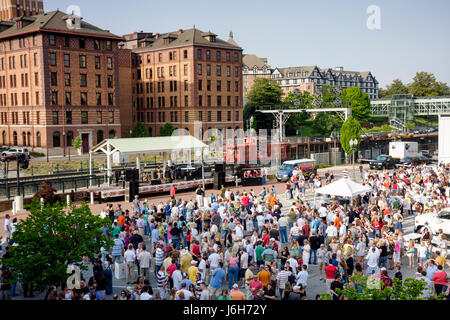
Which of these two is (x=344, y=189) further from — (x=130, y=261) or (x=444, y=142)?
(x=444, y=142)

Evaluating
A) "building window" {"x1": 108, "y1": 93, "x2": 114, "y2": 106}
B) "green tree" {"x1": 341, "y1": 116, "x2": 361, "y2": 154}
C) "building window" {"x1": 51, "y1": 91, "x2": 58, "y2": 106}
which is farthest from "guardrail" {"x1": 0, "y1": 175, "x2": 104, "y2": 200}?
"building window" {"x1": 108, "y1": 93, "x2": 114, "y2": 106}

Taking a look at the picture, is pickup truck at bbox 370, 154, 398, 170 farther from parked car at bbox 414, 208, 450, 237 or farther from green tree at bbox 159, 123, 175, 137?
green tree at bbox 159, 123, 175, 137

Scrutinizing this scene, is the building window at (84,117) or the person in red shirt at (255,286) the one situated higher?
the building window at (84,117)

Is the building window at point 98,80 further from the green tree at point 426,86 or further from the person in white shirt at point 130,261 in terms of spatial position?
the green tree at point 426,86

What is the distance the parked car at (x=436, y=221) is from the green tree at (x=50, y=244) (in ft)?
44.4

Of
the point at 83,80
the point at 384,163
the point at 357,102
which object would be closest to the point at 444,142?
the point at 384,163

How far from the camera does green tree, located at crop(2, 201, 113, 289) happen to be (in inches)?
497

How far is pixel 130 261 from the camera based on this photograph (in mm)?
15500

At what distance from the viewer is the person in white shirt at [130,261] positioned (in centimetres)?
1530

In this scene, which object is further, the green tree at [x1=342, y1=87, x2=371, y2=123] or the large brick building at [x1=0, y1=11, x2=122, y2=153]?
the green tree at [x1=342, y1=87, x2=371, y2=123]

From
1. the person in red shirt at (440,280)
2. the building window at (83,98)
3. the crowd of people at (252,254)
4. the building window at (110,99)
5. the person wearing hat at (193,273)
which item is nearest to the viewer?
the crowd of people at (252,254)

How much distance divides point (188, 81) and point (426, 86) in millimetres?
87916

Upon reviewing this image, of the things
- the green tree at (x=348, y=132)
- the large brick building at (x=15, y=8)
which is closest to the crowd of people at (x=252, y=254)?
the green tree at (x=348, y=132)

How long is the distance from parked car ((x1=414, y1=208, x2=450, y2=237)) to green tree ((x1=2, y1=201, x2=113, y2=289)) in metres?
13.5
